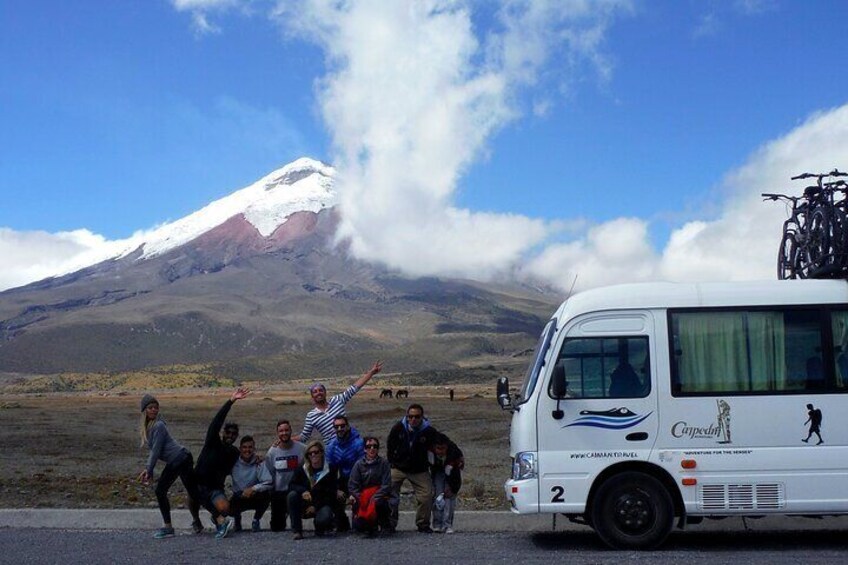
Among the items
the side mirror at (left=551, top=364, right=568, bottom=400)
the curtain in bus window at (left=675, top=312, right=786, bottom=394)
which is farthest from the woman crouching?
the curtain in bus window at (left=675, top=312, right=786, bottom=394)

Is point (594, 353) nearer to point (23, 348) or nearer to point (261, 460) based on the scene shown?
point (261, 460)

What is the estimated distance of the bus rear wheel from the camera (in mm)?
10312

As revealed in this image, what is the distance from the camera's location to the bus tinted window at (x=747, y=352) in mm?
10492

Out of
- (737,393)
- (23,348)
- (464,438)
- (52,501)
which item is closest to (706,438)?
(737,393)

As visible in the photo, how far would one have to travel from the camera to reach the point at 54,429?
3634 centimetres

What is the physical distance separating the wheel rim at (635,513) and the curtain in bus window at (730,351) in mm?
1262

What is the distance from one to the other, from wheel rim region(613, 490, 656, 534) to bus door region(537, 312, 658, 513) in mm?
399

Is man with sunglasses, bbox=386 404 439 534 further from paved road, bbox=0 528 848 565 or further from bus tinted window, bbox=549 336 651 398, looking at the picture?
bus tinted window, bbox=549 336 651 398

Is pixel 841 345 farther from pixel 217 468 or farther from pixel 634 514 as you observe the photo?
pixel 217 468

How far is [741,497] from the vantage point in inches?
405

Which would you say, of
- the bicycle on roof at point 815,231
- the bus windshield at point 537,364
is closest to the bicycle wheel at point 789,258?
the bicycle on roof at point 815,231

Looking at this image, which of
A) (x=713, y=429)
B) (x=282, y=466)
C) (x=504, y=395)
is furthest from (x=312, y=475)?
(x=713, y=429)

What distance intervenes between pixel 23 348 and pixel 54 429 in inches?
4722

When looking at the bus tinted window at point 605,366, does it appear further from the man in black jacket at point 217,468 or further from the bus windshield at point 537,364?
the man in black jacket at point 217,468
